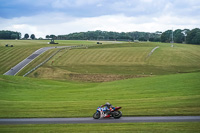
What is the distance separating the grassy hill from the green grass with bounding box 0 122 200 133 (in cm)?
4144

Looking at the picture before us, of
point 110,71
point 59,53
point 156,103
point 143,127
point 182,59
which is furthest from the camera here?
point 59,53

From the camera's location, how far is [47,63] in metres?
80.4

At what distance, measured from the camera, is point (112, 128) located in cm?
2094

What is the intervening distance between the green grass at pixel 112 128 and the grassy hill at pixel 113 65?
4144 centimetres

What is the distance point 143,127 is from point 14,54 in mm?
81450

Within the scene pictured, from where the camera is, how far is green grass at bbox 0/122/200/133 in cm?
2006

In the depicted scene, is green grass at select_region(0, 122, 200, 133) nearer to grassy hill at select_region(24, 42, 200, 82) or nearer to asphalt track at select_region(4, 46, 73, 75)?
grassy hill at select_region(24, 42, 200, 82)

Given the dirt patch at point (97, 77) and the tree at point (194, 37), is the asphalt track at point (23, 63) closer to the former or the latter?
the dirt patch at point (97, 77)

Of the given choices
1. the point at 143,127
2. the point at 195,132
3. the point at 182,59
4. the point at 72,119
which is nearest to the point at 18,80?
the point at 72,119

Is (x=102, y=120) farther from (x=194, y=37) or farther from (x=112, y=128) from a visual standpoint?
(x=194, y=37)

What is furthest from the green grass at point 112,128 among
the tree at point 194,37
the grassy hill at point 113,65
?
the tree at point 194,37

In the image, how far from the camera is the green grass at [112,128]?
20062mm

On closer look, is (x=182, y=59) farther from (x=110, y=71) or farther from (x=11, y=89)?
(x=11, y=89)

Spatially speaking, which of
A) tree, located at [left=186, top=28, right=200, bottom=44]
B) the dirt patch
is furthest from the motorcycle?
tree, located at [left=186, top=28, right=200, bottom=44]
